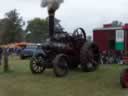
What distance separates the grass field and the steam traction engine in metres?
0.55

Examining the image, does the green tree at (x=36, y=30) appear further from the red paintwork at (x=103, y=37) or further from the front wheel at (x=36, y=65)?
the front wheel at (x=36, y=65)

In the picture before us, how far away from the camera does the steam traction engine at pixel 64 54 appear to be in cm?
1709

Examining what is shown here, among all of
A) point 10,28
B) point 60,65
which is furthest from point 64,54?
point 10,28

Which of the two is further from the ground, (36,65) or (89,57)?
(89,57)

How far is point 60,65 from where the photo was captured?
16.8 metres

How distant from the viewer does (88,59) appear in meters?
18.8

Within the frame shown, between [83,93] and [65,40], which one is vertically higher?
[65,40]

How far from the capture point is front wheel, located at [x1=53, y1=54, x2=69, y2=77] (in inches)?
655

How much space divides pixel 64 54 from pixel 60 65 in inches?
37.1

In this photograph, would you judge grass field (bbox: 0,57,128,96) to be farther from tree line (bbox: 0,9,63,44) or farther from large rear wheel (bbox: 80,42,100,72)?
tree line (bbox: 0,9,63,44)

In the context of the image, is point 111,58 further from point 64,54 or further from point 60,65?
point 60,65

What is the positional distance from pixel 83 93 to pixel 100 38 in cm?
1939

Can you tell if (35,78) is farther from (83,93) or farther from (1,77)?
(83,93)

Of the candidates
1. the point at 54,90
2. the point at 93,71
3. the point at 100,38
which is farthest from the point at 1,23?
the point at 54,90
